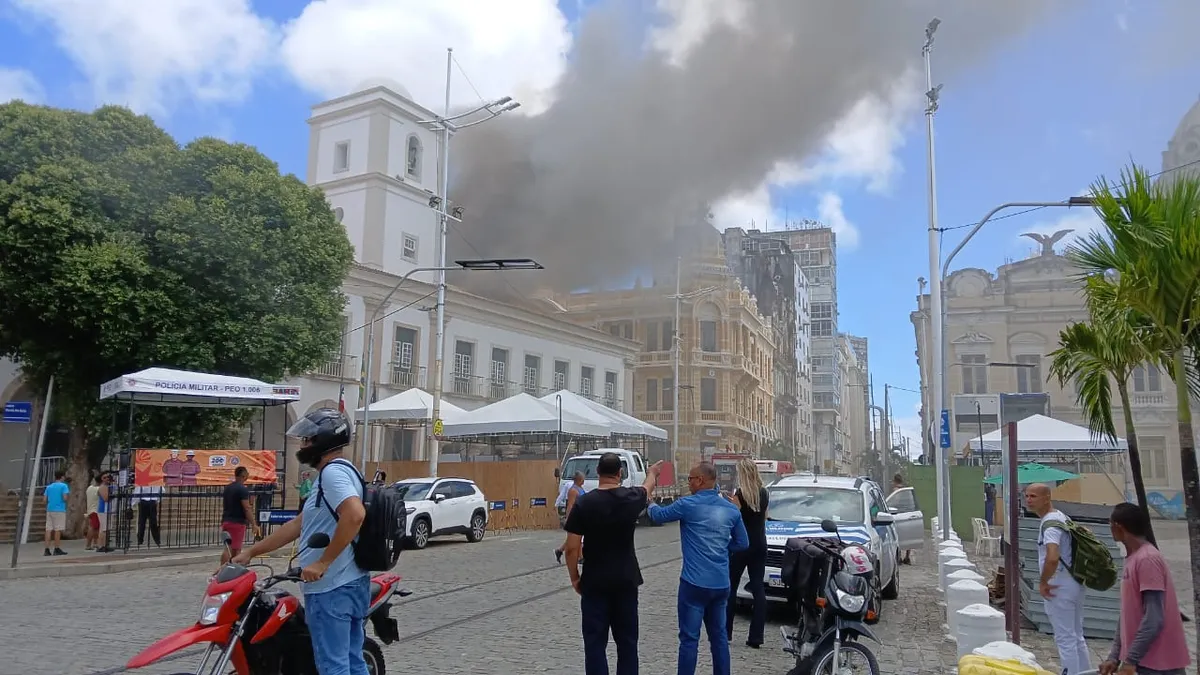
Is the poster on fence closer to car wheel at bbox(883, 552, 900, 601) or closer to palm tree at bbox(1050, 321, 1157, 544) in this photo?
car wheel at bbox(883, 552, 900, 601)

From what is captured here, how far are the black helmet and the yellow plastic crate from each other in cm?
321

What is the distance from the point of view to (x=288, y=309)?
867 inches

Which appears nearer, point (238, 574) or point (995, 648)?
point (995, 648)

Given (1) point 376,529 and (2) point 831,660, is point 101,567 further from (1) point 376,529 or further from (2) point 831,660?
(2) point 831,660

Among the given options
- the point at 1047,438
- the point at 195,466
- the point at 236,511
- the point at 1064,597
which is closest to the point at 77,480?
the point at 195,466

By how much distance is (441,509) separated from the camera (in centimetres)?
2058

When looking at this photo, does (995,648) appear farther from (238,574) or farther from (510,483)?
(510,483)

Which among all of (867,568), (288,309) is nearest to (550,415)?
(288,309)

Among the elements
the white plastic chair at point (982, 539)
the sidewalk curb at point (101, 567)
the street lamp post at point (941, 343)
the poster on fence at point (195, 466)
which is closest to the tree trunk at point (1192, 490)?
the street lamp post at point (941, 343)

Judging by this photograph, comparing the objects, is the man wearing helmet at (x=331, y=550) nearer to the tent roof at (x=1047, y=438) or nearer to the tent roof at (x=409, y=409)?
the tent roof at (x=1047, y=438)

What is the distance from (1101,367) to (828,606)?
2.53m

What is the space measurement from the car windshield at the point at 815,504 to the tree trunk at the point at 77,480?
16.2m

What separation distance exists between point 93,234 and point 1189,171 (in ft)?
64.9

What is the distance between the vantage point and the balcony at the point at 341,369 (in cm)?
3248
